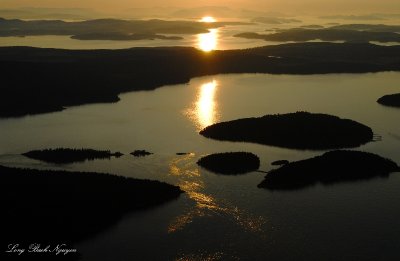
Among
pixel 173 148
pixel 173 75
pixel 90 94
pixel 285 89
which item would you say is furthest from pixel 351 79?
pixel 173 148

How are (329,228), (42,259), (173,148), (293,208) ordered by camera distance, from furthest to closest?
1. (173,148)
2. (293,208)
3. (329,228)
4. (42,259)

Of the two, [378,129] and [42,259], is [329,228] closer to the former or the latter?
[42,259]

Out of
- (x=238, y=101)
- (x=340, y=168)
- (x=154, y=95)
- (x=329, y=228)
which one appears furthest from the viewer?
(x=154, y=95)

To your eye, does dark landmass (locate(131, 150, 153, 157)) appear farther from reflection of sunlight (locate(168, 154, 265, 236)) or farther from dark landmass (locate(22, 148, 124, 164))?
reflection of sunlight (locate(168, 154, 265, 236))

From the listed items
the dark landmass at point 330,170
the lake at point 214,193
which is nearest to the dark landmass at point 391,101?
the lake at point 214,193

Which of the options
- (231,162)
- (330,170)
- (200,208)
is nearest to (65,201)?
(200,208)

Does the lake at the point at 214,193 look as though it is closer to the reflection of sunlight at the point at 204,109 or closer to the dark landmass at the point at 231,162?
the reflection of sunlight at the point at 204,109

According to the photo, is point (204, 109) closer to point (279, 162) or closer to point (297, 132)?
point (297, 132)
